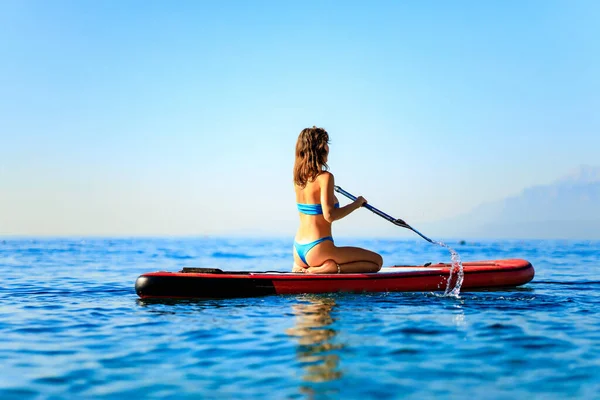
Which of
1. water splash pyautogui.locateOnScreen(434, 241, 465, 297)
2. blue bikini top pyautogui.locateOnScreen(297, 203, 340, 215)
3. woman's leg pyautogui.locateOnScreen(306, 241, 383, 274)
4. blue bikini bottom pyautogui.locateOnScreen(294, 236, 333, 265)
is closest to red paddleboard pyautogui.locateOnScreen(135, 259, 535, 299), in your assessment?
water splash pyautogui.locateOnScreen(434, 241, 465, 297)

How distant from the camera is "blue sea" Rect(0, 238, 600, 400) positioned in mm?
4090

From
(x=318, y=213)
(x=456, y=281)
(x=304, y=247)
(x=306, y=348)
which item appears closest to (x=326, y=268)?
(x=304, y=247)

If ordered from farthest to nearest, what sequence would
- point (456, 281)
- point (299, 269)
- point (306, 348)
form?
point (456, 281) < point (299, 269) < point (306, 348)

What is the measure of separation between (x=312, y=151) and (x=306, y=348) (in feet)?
11.3

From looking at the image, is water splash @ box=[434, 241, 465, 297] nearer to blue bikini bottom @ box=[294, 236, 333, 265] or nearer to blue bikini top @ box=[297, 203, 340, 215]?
blue bikini bottom @ box=[294, 236, 333, 265]

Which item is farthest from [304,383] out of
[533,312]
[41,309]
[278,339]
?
[41,309]

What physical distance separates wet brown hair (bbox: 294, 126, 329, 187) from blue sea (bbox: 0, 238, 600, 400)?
65.9 inches

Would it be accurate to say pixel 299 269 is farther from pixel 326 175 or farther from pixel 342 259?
pixel 326 175

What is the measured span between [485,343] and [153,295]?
4479 millimetres

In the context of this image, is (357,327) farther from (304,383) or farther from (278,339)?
(304,383)

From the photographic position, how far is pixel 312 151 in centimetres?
798

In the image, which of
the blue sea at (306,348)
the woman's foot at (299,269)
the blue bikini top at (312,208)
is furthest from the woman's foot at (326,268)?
the blue bikini top at (312,208)

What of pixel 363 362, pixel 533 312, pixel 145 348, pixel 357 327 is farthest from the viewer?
pixel 533 312

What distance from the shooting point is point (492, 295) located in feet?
29.3
